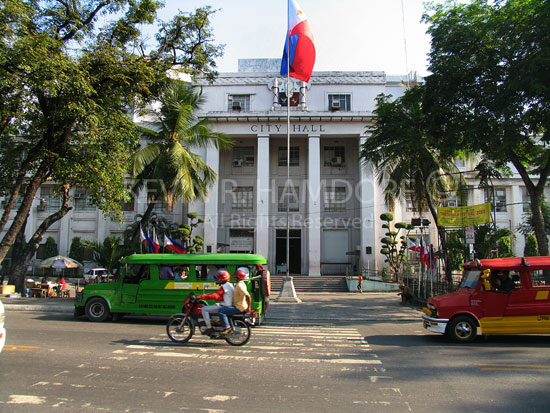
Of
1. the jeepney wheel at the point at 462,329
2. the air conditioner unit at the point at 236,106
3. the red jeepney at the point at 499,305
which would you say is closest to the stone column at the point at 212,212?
the air conditioner unit at the point at 236,106

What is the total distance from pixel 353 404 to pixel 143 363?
3990 millimetres

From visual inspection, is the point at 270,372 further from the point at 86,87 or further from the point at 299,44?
the point at 299,44

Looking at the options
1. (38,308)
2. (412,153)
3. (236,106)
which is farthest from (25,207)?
(236,106)

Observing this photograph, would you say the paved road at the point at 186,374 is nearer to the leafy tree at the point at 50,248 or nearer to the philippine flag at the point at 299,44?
the philippine flag at the point at 299,44

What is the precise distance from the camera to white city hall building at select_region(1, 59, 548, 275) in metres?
32.4

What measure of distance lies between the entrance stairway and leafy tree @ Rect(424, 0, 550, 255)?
49.0 feet

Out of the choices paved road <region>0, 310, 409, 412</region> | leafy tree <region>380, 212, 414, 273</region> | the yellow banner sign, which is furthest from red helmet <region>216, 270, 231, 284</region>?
leafy tree <region>380, 212, 414, 273</region>

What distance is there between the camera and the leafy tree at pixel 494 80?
1405 centimetres

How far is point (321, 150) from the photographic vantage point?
115ft

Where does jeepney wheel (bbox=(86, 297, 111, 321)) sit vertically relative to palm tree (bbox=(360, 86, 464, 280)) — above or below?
below

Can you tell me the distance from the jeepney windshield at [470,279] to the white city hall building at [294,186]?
66.9ft

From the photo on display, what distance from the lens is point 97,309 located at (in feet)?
42.3

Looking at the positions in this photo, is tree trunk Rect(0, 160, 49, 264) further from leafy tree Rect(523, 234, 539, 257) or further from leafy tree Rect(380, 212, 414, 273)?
leafy tree Rect(523, 234, 539, 257)

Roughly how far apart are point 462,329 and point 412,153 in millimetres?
11653
